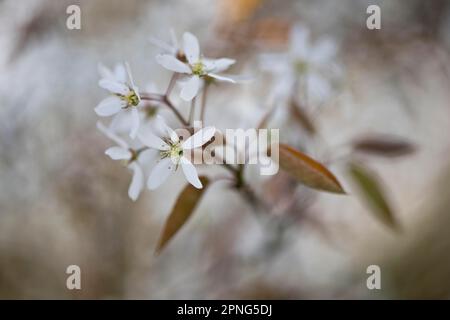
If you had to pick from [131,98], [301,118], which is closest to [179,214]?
[131,98]

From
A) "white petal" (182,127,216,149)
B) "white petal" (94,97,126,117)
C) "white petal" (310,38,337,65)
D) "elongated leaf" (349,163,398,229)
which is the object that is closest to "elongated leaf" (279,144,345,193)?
"white petal" (182,127,216,149)

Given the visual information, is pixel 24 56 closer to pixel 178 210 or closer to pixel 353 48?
pixel 178 210

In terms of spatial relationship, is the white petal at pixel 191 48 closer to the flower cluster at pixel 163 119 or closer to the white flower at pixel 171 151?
the flower cluster at pixel 163 119

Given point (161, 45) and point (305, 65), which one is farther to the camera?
point (305, 65)

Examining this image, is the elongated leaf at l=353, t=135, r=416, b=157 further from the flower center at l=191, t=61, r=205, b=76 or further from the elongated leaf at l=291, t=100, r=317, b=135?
the flower center at l=191, t=61, r=205, b=76

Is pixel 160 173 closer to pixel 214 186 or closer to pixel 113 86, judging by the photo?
pixel 113 86

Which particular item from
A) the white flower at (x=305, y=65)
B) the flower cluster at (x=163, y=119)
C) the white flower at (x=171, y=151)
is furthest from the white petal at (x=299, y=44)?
the white flower at (x=171, y=151)

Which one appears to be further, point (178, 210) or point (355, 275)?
point (355, 275)

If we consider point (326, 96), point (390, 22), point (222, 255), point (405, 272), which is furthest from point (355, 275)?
point (390, 22)
